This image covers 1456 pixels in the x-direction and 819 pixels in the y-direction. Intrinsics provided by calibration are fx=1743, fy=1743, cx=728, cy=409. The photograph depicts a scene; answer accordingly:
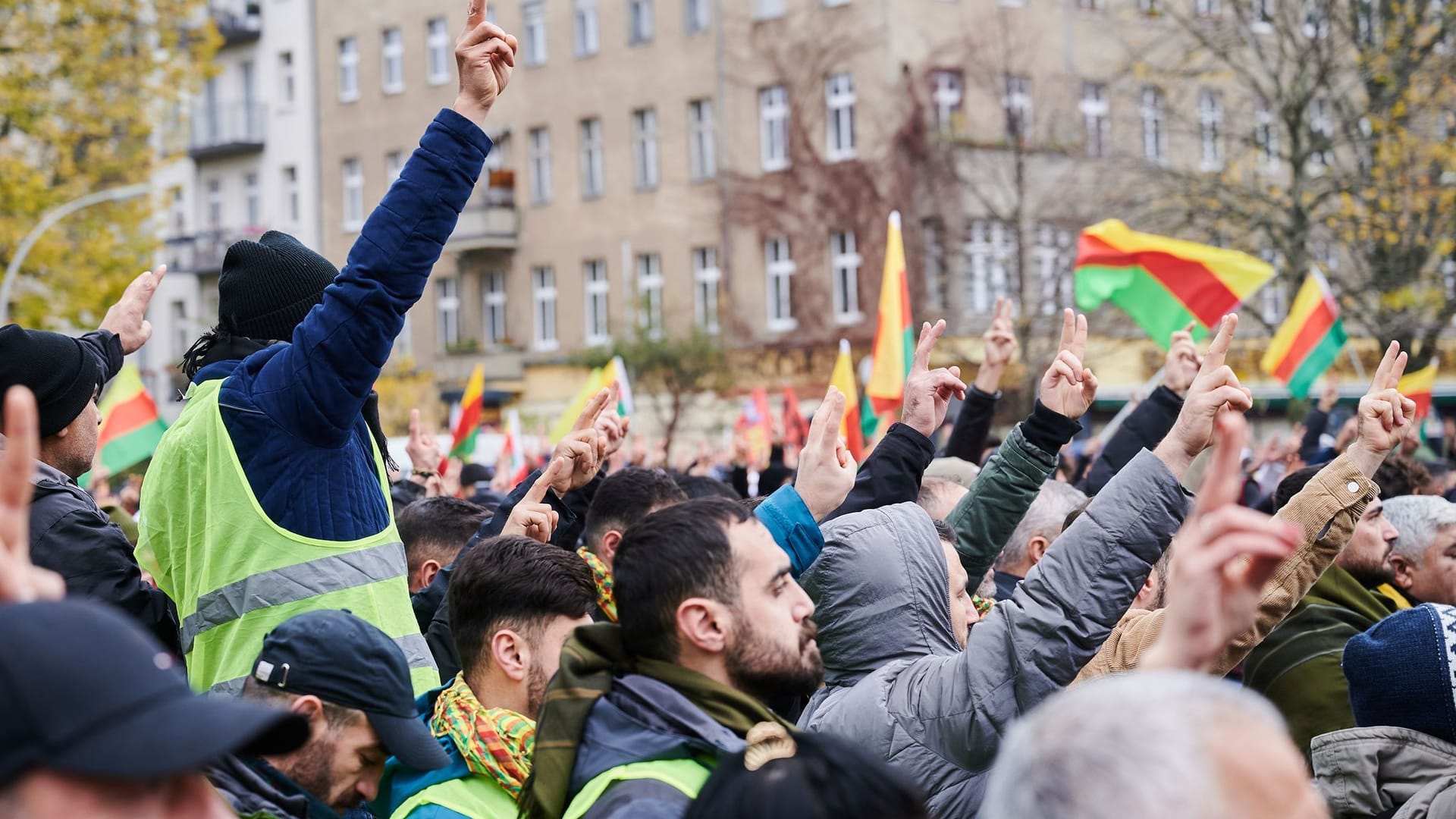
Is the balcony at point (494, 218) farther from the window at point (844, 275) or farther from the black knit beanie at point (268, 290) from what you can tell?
the black knit beanie at point (268, 290)

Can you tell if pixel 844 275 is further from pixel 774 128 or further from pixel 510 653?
pixel 510 653

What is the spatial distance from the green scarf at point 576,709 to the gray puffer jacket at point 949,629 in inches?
18.4

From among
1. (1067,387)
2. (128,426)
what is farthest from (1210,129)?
(1067,387)

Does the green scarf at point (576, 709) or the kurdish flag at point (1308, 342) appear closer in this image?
the green scarf at point (576, 709)

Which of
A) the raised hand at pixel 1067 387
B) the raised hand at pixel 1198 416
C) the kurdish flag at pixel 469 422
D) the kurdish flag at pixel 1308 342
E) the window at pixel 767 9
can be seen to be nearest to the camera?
the raised hand at pixel 1198 416

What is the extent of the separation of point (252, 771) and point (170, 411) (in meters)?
46.1

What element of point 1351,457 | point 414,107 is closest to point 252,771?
point 1351,457

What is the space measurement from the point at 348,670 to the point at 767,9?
115ft

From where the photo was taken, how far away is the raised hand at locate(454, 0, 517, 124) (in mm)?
3850

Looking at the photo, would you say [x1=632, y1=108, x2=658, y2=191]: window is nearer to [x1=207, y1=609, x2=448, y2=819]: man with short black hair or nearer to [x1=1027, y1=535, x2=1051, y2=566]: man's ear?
[x1=1027, y1=535, x2=1051, y2=566]: man's ear

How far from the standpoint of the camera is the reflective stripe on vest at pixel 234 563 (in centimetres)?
381

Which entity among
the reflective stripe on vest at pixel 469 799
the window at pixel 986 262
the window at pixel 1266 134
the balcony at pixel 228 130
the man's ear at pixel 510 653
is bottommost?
the reflective stripe on vest at pixel 469 799

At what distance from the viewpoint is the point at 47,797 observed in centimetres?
200

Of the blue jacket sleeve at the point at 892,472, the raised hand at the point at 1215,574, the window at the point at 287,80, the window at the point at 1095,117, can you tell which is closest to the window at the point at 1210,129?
the window at the point at 1095,117
